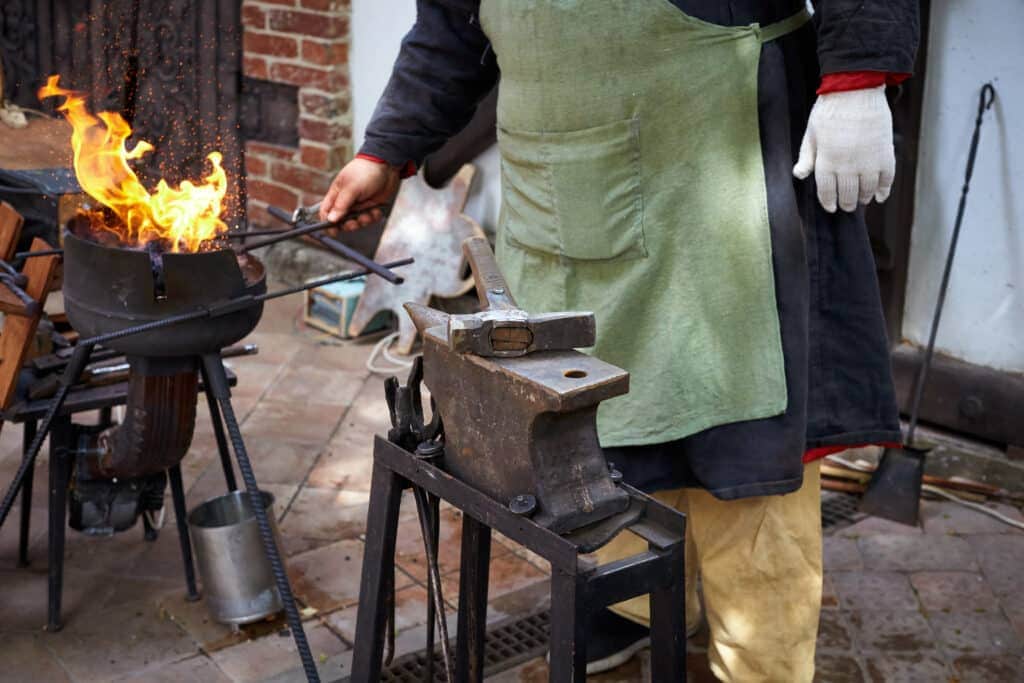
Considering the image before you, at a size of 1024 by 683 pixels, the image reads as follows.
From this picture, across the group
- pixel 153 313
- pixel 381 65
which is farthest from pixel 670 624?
pixel 381 65

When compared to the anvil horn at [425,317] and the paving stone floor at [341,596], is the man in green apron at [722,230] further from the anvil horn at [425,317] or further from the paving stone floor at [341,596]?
the paving stone floor at [341,596]

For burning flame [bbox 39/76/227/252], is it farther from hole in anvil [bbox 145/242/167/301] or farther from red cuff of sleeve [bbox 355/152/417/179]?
red cuff of sleeve [bbox 355/152/417/179]

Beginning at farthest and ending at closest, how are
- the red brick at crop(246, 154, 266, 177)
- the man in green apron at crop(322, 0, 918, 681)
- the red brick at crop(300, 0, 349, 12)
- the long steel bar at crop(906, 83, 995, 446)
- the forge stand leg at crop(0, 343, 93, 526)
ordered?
the red brick at crop(246, 154, 266, 177)
the red brick at crop(300, 0, 349, 12)
the long steel bar at crop(906, 83, 995, 446)
the forge stand leg at crop(0, 343, 93, 526)
the man in green apron at crop(322, 0, 918, 681)

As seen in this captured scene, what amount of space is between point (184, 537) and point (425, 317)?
5.28ft

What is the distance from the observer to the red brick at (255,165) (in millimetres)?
6117

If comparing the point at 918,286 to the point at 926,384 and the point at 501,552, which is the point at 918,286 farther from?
the point at 501,552

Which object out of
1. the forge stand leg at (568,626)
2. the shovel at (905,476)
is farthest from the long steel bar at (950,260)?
the forge stand leg at (568,626)

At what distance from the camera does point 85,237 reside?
2.96 m

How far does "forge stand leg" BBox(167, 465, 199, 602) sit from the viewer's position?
11.0ft

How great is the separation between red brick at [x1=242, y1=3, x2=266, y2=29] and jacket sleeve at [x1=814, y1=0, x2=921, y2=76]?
4047 millimetres

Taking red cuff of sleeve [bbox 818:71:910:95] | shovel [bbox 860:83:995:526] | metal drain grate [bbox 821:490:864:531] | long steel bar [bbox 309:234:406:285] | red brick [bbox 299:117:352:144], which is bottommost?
metal drain grate [bbox 821:490:864:531]

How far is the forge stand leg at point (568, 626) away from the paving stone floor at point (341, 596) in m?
1.24

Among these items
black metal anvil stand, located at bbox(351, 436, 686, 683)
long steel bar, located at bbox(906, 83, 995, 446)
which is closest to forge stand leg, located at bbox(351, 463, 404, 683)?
black metal anvil stand, located at bbox(351, 436, 686, 683)

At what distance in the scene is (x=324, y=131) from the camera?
18.9ft
